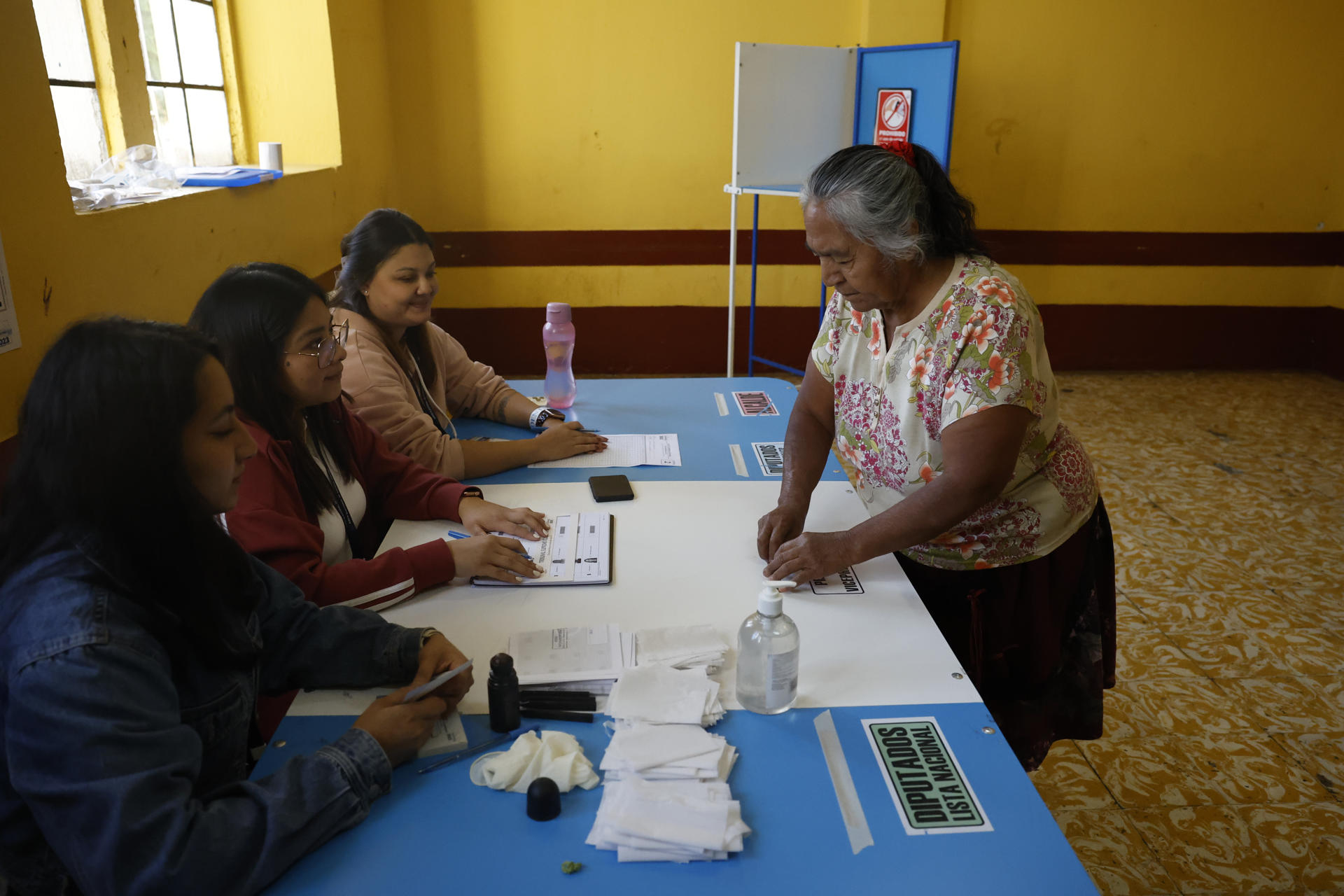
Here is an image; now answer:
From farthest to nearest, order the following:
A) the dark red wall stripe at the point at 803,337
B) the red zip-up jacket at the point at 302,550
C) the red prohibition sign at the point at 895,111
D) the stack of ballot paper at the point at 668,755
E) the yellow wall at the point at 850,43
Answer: the dark red wall stripe at the point at 803,337 → the yellow wall at the point at 850,43 → the red prohibition sign at the point at 895,111 → the red zip-up jacket at the point at 302,550 → the stack of ballot paper at the point at 668,755

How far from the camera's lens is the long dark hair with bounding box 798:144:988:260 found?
1.50 metres

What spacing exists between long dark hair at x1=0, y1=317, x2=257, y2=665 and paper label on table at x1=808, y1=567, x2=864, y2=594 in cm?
92

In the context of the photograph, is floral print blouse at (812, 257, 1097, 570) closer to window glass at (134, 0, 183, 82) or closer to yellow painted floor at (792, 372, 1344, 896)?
yellow painted floor at (792, 372, 1344, 896)

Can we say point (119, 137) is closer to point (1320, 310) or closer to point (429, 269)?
point (429, 269)

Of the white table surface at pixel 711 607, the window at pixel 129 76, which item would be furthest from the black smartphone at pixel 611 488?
the window at pixel 129 76

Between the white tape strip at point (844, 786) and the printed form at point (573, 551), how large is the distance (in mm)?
491

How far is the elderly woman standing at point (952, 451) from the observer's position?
150cm

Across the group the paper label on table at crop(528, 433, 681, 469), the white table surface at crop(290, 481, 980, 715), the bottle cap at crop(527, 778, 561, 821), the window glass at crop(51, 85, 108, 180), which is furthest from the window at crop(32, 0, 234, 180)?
the bottle cap at crop(527, 778, 561, 821)

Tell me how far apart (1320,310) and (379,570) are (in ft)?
19.6

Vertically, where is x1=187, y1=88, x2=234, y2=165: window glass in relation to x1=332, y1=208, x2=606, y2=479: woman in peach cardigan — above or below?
above

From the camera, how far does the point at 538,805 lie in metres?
1.02

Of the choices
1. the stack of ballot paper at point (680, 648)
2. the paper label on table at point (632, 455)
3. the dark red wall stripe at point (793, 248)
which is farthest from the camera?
the dark red wall stripe at point (793, 248)

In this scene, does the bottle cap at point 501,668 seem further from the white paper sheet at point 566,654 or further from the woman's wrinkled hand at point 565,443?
the woman's wrinkled hand at point 565,443

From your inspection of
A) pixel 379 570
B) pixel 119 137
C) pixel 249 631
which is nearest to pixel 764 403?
pixel 379 570
